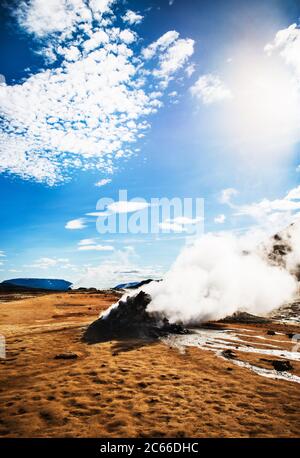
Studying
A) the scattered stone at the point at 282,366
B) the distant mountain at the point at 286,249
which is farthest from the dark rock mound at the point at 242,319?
the scattered stone at the point at 282,366

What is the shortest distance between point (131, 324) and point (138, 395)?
1033cm

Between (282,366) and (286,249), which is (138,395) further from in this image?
(286,249)

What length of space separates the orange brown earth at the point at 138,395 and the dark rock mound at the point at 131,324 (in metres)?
3.03

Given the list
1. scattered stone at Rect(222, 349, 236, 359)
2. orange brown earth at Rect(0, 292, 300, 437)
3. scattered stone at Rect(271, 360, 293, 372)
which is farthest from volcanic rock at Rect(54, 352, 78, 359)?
scattered stone at Rect(271, 360, 293, 372)

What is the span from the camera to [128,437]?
7.06 m

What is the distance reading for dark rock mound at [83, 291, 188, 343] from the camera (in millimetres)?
18875

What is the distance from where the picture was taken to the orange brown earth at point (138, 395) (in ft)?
24.7

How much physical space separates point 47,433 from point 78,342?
9.93 m

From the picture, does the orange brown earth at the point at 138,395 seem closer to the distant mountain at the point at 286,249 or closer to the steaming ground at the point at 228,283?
the steaming ground at the point at 228,283

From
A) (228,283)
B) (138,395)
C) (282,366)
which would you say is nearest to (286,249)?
(228,283)

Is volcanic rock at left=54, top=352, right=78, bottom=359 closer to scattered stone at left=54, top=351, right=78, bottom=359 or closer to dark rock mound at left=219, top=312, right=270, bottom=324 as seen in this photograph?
scattered stone at left=54, top=351, right=78, bottom=359

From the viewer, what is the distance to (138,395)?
31.9 feet

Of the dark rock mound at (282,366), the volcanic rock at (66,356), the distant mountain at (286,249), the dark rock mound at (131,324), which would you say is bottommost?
the dark rock mound at (282,366)
